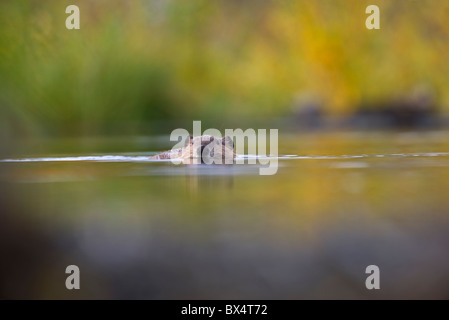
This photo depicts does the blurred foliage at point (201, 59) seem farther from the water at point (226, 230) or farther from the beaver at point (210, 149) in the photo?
the water at point (226, 230)

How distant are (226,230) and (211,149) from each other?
3.45 metres

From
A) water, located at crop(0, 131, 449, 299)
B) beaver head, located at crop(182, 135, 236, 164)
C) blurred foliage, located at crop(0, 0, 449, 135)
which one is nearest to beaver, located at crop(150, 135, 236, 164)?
beaver head, located at crop(182, 135, 236, 164)

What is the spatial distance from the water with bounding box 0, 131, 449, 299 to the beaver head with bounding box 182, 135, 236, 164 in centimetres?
23

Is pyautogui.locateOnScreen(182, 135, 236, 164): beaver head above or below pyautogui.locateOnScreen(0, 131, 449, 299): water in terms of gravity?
above

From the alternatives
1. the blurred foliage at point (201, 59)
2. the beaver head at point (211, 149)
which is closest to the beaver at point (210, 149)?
the beaver head at point (211, 149)

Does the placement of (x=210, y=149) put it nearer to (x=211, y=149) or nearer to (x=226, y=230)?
(x=211, y=149)

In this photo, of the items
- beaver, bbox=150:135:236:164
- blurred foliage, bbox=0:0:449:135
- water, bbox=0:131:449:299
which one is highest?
blurred foliage, bbox=0:0:449:135

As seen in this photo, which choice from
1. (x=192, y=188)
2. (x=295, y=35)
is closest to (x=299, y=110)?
(x=295, y=35)

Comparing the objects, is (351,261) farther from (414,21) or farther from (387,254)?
(414,21)

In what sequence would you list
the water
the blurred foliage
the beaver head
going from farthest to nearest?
1. the blurred foliage
2. the beaver head
3. the water

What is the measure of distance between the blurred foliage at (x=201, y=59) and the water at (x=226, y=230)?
7995 millimetres

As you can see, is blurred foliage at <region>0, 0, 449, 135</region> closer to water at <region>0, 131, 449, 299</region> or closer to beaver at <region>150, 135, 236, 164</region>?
beaver at <region>150, 135, 236, 164</region>

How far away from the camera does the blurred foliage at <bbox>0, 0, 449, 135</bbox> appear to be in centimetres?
1480

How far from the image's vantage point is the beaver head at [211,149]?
23.8 feet
